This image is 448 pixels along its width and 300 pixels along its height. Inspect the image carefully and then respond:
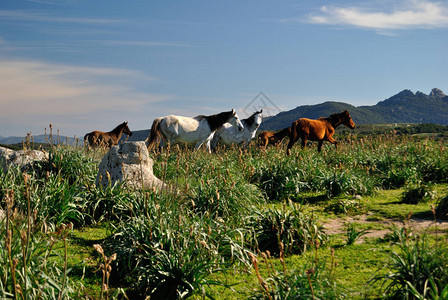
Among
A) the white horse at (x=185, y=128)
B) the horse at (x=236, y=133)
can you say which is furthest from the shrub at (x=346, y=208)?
the horse at (x=236, y=133)

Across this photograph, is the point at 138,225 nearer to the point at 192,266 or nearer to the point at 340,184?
the point at 192,266

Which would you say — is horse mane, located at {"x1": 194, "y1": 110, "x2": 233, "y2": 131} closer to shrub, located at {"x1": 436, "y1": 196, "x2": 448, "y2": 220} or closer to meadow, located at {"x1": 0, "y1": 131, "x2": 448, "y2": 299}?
meadow, located at {"x1": 0, "y1": 131, "x2": 448, "y2": 299}

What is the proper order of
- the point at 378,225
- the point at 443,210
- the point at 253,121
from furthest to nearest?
the point at 253,121 < the point at 443,210 < the point at 378,225

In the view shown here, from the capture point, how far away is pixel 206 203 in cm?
723

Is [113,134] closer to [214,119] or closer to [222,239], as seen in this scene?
[214,119]

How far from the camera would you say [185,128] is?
16984 mm

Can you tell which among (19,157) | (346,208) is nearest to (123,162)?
(19,157)

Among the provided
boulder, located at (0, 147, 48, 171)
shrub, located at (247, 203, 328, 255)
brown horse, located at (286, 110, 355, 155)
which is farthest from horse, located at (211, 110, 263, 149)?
shrub, located at (247, 203, 328, 255)

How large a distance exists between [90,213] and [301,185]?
5388 millimetres

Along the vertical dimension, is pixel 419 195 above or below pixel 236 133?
below

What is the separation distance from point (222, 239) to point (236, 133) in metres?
15.9

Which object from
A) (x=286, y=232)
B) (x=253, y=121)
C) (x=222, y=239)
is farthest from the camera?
(x=253, y=121)

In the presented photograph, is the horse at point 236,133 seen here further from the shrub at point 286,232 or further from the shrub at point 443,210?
the shrub at point 286,232

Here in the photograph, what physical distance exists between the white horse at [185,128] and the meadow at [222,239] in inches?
235
